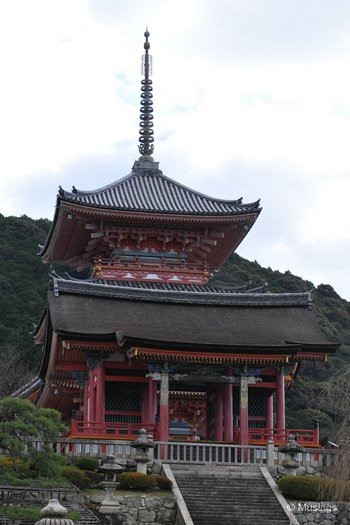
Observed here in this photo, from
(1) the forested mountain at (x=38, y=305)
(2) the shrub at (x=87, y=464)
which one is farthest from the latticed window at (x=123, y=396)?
(1) the forested mountain at (x=38, y=305)

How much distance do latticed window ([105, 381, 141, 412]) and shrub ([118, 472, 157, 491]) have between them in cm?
746

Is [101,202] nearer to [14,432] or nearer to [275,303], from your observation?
[275,303]

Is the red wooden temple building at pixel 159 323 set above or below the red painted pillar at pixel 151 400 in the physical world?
above

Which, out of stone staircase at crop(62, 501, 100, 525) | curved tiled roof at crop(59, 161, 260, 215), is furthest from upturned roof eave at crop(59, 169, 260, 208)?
stone staircase at crop(62, 501, 100, 525)

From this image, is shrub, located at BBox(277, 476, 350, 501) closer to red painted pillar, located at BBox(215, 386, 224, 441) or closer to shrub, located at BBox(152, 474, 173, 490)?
shrub, located at BBox(152, 474, 173, 490)

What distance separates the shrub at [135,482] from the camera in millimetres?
30891

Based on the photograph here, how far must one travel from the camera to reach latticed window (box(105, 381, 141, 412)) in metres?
38.5

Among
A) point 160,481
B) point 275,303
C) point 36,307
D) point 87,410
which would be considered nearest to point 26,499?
point 160,481

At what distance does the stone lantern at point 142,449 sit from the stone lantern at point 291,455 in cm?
433

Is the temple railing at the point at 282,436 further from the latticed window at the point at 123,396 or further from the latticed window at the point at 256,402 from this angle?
the latticed window at the point at 123,396

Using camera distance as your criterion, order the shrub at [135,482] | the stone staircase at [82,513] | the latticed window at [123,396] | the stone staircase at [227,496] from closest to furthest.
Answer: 1. the stone staircase at [82,513]
2. the stone staircase at [227,496]
3. the shrub at [135,482]
4. the latticed window at [123,396]

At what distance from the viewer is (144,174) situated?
48.7 meters

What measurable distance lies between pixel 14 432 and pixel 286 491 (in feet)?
27.5

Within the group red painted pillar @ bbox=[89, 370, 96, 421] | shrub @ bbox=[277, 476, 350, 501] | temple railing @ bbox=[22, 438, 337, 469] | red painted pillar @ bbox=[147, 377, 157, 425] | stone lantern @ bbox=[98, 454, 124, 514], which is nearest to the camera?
stone lantern @ bbox=[98, 454, 124, 514]
